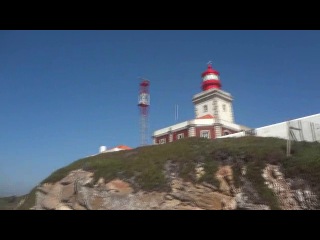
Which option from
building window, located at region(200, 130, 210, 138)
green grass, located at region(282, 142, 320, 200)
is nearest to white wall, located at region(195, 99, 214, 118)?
building window, located at region(200, 130, 210, 138)

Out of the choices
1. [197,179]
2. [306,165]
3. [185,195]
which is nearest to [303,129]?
[306,165]

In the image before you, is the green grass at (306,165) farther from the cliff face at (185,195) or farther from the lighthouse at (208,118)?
the lighthouse at (208,118)

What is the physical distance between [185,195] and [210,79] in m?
25.9

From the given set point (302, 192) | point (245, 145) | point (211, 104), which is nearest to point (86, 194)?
point (245, 145)

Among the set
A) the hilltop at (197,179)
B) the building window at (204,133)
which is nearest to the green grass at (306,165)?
the hilltop at (197,179)

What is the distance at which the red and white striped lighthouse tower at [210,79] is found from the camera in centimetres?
4105

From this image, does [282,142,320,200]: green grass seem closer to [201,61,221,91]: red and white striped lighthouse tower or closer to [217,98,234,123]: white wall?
[217,98,234,123]: white wall

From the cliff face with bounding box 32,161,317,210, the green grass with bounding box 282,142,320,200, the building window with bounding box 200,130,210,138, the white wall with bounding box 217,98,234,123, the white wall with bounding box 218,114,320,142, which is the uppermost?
the white wall with bounding box 217,98,234,123

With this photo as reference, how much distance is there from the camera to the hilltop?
53.8ft

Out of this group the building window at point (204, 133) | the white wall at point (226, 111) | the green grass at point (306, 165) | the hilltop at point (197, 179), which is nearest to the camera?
the green grass at point (306, 165)

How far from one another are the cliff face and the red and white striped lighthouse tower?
21976 mm
